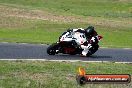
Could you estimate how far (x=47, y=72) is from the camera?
50.4 feet

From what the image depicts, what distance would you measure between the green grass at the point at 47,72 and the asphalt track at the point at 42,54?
6.20 ft

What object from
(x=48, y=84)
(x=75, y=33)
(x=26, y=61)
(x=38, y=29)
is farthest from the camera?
(x=38, y=29)

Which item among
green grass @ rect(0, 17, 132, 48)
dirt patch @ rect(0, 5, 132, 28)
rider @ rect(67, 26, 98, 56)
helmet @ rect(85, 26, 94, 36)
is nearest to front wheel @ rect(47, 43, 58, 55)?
rider @ rect(67, 26, 98, 56)

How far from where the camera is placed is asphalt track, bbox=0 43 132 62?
778 inches

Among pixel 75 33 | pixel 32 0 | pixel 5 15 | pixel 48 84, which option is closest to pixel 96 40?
pixel 75 33

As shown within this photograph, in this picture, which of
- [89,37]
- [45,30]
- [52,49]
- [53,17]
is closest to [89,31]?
[89,37]

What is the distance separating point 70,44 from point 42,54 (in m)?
1.35

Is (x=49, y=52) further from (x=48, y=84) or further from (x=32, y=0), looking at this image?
(x=32, y=0)

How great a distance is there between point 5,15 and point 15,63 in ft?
113

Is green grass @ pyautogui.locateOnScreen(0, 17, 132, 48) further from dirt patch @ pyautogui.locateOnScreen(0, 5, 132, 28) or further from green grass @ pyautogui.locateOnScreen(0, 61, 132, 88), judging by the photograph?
green grass @ pyautogui.locateOnScreen(0, 61, 132, 88)

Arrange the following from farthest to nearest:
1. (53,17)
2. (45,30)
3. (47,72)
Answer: (53,17) < (45,30) < (47,72)

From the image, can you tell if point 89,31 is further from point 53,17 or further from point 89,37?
point 53,17

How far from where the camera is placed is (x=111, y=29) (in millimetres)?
45219

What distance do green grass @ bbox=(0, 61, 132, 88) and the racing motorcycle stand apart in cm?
245
